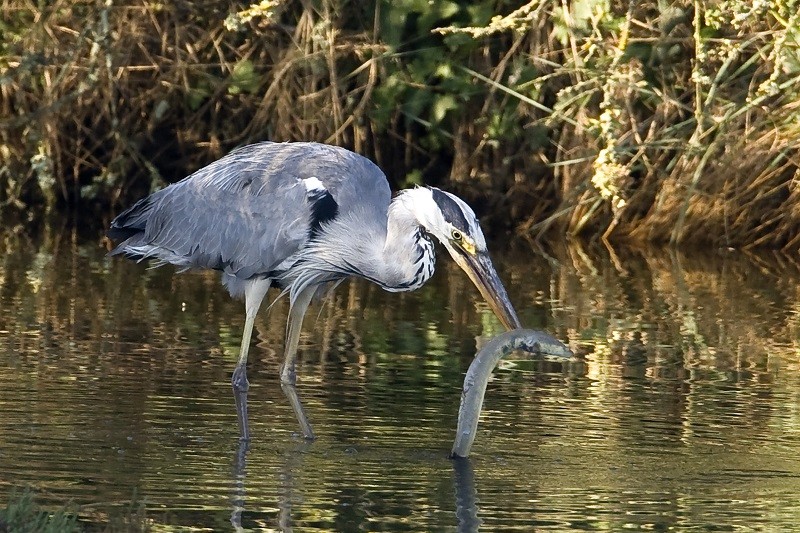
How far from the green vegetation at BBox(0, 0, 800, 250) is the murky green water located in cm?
236

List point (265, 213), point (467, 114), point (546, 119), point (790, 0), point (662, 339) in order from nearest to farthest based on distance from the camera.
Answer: point (265, 213) → point (662, 339) → point (790, 0) → point (546, 119) → point (467, 114)

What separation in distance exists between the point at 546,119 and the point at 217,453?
8.59 metres

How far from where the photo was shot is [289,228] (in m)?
8.47

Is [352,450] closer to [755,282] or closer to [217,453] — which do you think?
[217,453]

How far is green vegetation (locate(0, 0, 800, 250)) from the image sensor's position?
585 inches

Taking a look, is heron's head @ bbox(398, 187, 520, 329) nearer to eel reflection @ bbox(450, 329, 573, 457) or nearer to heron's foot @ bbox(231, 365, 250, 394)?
eel reflection @ bbox(450, 329, 573, 457)

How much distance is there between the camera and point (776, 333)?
10812mm

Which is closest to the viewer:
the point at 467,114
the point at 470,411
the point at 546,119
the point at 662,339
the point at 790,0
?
the point at 470,411

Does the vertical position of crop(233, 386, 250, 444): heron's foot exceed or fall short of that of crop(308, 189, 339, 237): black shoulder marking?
it falls short

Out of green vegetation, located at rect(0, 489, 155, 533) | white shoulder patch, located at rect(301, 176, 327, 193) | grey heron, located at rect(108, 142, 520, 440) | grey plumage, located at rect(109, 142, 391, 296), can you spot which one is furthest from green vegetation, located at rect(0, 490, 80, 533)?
white shoulder patch, located at rect(301, 176, 327, 193)

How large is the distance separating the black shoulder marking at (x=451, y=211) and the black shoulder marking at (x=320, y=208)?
3.05 ft

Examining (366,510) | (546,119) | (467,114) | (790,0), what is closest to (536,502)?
(366,510)

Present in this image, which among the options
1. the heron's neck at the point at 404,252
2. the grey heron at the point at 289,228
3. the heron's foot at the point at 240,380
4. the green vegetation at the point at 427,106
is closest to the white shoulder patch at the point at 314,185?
the grey heron at the point at 289,228

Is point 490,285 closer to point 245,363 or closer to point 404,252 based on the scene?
point 404,252
